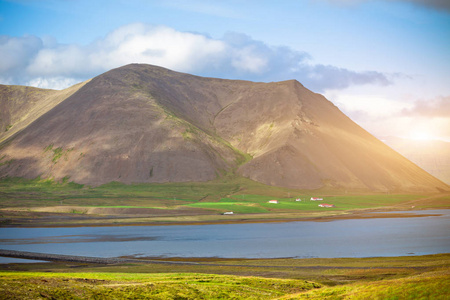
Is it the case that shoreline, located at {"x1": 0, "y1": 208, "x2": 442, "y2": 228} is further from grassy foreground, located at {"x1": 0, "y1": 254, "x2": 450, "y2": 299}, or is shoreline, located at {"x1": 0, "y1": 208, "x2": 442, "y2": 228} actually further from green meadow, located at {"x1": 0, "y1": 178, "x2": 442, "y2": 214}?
grassy foreground, located at {"x1": 0, "y1": 254, "x2": 450, "y2": 299}

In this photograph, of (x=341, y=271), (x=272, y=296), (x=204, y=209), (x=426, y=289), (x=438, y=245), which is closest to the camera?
(x=426, y=289)

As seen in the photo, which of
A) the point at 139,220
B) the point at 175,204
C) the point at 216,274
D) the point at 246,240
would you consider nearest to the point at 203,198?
the point at 175,204

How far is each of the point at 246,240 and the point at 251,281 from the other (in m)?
47.5

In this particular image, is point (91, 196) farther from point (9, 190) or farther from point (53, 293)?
point (53, 293)

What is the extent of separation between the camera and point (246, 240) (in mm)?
85812

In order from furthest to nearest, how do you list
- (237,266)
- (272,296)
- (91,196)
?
(91,196), (237,266), (272,296)

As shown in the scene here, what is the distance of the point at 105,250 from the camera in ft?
242

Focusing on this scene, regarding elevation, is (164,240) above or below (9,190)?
below

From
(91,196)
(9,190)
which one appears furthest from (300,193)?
(9,190)

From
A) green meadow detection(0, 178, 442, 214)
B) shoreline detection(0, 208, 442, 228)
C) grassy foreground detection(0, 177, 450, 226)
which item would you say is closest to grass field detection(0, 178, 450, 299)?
shoreline detection(0, 208, 442, 228)

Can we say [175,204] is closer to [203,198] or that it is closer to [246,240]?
[203,198]

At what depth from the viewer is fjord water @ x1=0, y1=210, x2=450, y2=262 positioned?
68.8 metres

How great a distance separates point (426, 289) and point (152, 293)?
1592 centimetres

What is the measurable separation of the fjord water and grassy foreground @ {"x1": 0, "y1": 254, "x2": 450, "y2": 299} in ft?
34.8
